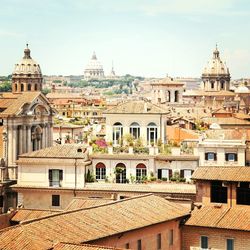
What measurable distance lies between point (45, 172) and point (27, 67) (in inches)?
2599

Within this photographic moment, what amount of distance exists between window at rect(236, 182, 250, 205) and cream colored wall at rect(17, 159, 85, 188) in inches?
359

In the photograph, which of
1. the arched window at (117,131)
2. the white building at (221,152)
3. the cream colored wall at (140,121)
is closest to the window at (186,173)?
the white building at (221,152)

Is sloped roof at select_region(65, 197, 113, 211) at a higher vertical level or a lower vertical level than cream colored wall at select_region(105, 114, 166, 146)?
lower

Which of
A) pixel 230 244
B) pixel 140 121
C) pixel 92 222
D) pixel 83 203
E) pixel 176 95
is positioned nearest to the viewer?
pixel 92 222

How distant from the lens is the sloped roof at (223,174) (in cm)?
4072

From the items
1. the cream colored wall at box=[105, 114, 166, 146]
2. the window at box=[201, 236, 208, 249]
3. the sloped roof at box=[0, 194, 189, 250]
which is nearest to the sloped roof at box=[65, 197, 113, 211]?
the sloped roof at box=[0, 194, 189, 250]

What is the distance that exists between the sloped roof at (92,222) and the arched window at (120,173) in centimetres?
676

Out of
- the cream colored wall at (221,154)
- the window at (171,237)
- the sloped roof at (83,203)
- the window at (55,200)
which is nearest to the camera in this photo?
the window at (171,237)

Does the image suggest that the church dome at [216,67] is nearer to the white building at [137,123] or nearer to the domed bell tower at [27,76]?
the domed bell tower at [27,76]

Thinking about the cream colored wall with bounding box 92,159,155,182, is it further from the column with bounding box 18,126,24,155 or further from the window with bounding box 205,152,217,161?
the column with bounding box 18,126,24,155

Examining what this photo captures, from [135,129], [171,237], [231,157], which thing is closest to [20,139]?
[135,129]

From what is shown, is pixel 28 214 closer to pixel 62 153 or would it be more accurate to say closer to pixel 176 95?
pixel 62 153

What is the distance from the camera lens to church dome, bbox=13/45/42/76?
10906cm

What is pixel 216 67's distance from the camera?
142m
